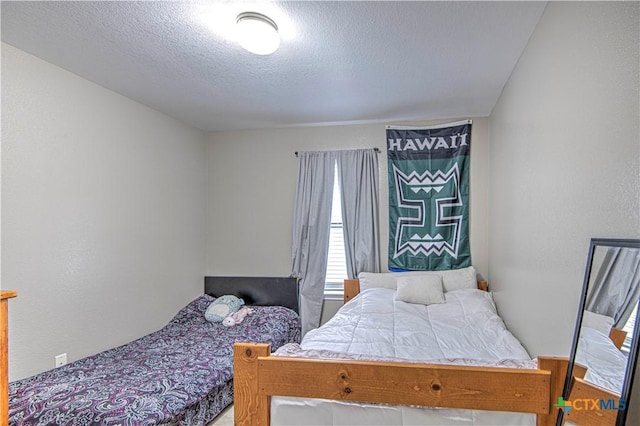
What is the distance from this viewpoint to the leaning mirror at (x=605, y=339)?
3.21 feet

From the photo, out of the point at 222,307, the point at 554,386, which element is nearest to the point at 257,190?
the point at 222,307

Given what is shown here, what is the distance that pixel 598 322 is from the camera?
1.17m

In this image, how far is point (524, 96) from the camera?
7.48ft

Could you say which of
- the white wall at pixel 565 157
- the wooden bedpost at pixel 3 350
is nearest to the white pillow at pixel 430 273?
the white wall at pixel 565 157

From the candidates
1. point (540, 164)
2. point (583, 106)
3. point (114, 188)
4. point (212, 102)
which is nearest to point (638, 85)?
point (583, 106)

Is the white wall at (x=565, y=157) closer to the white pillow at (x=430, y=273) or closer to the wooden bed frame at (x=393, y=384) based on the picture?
the wooden bed frame at (x=393, y=384)

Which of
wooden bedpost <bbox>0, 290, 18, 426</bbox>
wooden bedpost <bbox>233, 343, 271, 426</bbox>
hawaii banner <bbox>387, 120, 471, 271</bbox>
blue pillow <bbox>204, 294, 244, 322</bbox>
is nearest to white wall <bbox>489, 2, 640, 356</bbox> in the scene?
hawaii banner <bbox>387, 120, 471, 271</bbox>

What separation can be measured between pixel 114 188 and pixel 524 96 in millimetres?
3155

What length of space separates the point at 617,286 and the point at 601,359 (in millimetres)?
230

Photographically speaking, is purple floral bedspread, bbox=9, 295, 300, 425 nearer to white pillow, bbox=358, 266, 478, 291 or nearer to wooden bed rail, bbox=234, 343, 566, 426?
wooden bed rail, bbox=234, 343, 566, 426

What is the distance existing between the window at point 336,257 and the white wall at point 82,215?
160 cm

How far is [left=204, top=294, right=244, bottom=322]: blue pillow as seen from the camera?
3.72 meters

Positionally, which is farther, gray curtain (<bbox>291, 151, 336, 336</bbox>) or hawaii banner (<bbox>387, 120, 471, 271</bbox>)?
gray curtain (<bbox>291, 151, 336, 336</bbox>)

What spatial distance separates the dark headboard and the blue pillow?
22 cm
